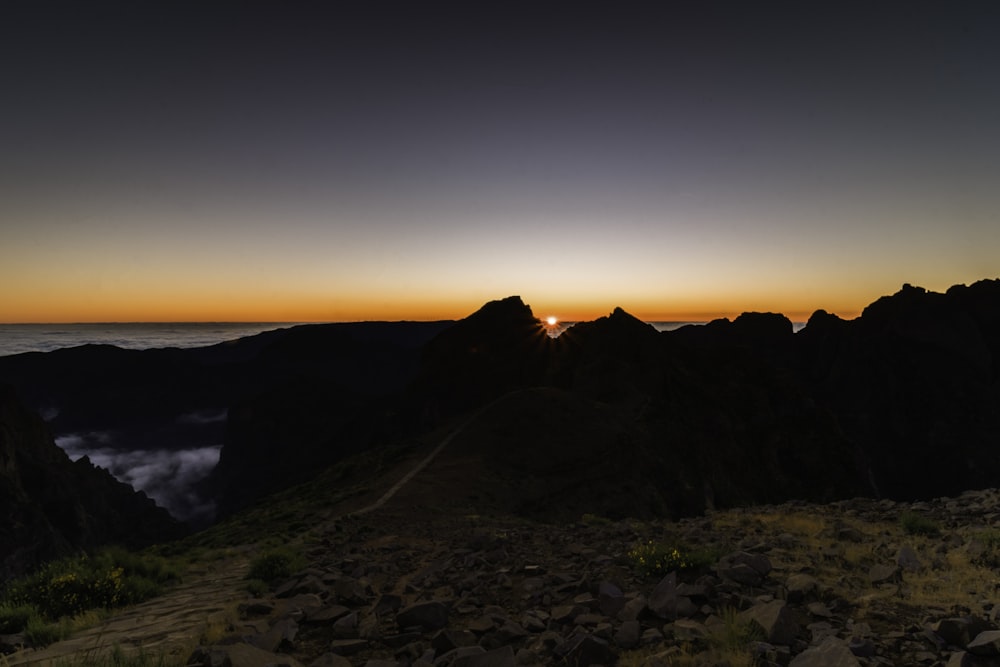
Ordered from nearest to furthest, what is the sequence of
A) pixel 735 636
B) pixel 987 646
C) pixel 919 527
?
pixel 987 646 < pixel 735 636 < pixel 919 527

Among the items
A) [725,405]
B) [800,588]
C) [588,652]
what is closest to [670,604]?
[588,652]

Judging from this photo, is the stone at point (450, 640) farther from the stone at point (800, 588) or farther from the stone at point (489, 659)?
the stone at point (800, 588)

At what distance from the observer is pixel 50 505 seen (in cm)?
8256

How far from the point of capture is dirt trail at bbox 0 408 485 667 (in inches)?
279

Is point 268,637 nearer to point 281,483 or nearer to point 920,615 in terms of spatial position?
point 920,615

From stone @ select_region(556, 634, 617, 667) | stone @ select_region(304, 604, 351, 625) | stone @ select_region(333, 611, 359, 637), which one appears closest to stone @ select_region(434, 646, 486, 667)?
stone @ select_region(556, 634, 617, 667)

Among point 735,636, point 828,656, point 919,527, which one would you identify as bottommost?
point 919,527

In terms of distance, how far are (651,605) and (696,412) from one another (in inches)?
3547

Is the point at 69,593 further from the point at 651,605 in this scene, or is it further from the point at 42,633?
the point at 651,605

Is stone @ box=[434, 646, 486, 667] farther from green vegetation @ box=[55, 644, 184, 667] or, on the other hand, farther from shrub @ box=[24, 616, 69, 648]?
shrub @ box=[24, 616, 69, 648]

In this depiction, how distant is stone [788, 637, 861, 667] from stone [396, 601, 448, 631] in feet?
15.4

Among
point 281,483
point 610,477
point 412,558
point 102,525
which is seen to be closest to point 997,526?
point 412,558

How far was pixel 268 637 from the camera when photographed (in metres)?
7.16

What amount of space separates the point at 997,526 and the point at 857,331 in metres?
183
